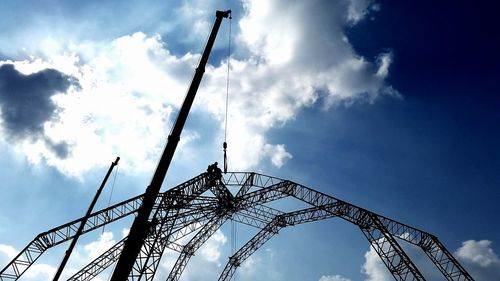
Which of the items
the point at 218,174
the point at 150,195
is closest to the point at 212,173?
the point at 218,174

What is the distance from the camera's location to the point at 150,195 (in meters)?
14.2

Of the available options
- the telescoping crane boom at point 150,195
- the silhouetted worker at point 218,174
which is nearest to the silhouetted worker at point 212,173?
the silhouetted worker at point 218,174

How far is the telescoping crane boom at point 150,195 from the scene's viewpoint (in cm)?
1331

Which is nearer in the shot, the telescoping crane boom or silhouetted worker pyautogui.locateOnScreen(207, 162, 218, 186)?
the telescoping crane boom

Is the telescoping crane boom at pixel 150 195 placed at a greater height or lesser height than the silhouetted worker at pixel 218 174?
lesser

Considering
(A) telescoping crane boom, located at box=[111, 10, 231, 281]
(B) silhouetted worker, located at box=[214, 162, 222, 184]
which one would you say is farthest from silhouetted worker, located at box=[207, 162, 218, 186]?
(A) telescoping crane boom, located at box=[111, 10, 231, 281]

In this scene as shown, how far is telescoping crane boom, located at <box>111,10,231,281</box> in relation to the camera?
524 inches

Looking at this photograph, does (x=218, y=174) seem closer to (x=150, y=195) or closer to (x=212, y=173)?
(x=212, y=173)

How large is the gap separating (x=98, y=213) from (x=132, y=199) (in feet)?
8.82


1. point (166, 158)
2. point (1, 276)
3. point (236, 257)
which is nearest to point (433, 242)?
point (236, 257)

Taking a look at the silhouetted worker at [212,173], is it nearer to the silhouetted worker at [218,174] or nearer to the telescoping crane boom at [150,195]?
the silhouetted worker at [218,174]

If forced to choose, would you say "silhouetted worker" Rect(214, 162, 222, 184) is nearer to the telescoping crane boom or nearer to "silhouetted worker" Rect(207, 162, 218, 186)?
"silhouetted worker" Rect(207, 162, 218, 186)

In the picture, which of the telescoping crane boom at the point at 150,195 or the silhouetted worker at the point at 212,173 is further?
the silhouetted worker at the point at 212,173

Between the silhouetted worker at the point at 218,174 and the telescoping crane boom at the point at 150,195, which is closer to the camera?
the telescoping crane boom at the point at 150,195
